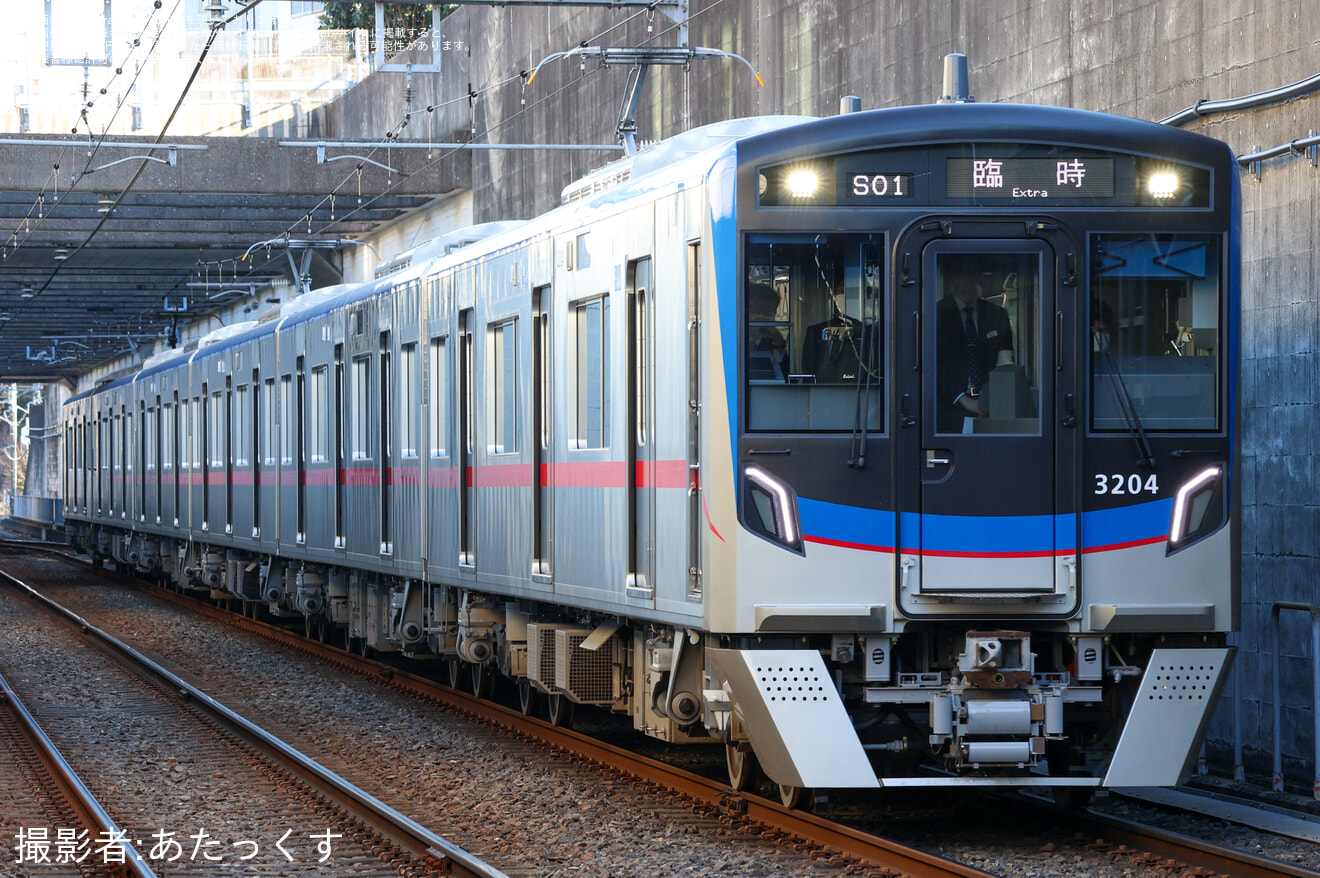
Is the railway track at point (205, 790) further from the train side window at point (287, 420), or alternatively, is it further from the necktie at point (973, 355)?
the train side window at point (287, 420)

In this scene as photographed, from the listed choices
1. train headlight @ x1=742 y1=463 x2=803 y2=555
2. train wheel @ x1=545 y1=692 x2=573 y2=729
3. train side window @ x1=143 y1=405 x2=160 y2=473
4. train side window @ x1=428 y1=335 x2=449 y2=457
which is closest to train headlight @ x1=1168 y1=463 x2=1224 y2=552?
train headlight @ x1=742 y1=463 x2=803 y2=555

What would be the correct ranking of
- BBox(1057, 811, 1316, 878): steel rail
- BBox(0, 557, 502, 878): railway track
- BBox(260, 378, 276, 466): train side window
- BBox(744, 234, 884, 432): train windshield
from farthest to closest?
BBox(260, 378, 276, 466): train side window, BBox(0, 557, 502, 878): railway track, BBox(744, 234, 884, 432): train windshield, BBox(1057, 811, 1316, 878): steel rail

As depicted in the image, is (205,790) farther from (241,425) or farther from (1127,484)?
(241,425)

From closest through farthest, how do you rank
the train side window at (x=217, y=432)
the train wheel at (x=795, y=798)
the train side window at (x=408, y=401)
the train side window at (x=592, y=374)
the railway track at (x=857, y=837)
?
the railway track at (x=857, y=837) < the train wheel at (x=795, y=798) < the train side window at (x=592, y=374) < the train side window at (x=408, y=401) < the train side window at (x=217, y=432)

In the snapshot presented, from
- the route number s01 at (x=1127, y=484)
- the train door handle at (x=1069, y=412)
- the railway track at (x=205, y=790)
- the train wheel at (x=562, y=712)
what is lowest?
the railway track at (x=205, y=790)

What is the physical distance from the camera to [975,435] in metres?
8.18

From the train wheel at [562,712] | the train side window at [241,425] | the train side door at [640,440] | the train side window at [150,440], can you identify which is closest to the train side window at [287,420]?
the train side window at [241,425]

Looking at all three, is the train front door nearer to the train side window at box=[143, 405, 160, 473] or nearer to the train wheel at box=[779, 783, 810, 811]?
the train wheel at box=[779, 783, 810, 811]

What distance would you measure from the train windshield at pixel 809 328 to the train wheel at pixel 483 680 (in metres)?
6.40

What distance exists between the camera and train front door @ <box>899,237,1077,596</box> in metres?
8.12

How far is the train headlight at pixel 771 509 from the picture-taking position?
8141mm

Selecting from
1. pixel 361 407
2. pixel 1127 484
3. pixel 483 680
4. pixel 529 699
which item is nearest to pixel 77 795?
pixel 529 699

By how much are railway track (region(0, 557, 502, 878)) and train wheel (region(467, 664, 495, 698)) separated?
5.90 feet

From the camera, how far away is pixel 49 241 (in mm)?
34219
